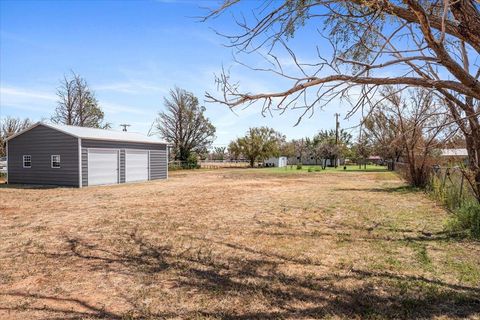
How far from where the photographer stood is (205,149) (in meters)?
44.5

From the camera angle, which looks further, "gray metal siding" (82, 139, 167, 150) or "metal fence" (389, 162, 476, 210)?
"gray metal siding" (82, 139, 167, 150)

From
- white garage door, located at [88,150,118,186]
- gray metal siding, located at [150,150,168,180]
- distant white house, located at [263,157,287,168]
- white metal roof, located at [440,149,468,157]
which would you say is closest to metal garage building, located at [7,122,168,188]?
white garage door, located at [88,150,118,186]

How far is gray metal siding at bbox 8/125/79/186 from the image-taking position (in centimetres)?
1831

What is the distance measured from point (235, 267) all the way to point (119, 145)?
17.0m

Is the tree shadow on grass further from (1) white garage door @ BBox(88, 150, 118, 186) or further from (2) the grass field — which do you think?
(1) white garage door @ BBox(88, 150, 118, 186)

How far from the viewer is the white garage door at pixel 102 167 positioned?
1872cm

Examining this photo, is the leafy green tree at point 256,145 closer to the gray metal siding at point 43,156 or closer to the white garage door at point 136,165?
the white garage door at point 136,165

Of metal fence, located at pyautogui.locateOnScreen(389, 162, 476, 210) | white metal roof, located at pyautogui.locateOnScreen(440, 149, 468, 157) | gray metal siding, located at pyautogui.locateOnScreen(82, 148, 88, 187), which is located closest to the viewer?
metal fence, located at pyautogui.locateOnScreen(389, 162, 476, 210)

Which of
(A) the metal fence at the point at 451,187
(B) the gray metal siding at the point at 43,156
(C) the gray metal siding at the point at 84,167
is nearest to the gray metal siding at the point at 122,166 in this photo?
(C) the gray metal siding at the point at 84,167

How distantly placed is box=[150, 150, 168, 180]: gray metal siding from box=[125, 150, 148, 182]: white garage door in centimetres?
57

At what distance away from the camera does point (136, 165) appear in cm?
2186

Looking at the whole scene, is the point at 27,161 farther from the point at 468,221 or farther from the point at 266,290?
the point at 468,221

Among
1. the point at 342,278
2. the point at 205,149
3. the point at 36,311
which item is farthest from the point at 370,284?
the point at 205,149

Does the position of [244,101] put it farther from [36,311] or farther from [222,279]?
[36,311]
